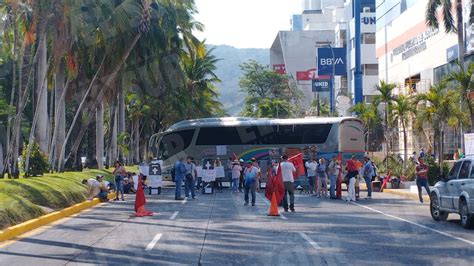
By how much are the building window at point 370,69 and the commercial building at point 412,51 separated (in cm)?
1602

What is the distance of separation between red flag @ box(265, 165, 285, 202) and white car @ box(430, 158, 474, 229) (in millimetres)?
4596

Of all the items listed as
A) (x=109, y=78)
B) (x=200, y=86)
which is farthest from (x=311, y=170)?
(x=200, y=86)

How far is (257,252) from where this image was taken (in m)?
13.3

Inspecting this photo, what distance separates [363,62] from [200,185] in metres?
54.9

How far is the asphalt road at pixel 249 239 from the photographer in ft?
41.3

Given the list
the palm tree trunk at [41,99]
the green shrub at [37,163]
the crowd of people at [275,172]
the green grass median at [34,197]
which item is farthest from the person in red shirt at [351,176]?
the palm tree trunk at [41,99]

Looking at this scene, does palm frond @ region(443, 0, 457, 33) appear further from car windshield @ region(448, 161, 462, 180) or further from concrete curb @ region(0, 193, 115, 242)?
concrete curb @ region(0, 193, 115, 242)

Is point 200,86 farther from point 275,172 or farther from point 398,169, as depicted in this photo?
point 275,172

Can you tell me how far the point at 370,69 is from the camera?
90188 millimetres

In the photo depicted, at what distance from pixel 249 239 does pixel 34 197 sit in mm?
9088

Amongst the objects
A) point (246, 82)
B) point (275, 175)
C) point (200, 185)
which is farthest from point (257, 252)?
point (246, 82)

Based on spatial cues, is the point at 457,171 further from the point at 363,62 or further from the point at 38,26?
the point at 363,62

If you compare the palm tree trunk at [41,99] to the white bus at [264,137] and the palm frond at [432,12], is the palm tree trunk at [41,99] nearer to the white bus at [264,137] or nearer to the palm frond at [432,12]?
the white bus at [264,137]

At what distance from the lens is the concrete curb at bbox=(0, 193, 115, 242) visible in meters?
16.2
